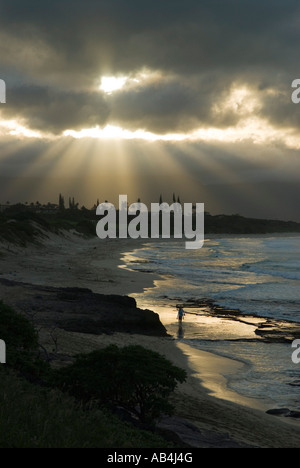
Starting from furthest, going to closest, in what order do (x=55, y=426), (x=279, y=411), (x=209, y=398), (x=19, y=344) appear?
(x=209, y=398) → (x=279, y=411) → (x=19, y=344) → (x=55, y=426)

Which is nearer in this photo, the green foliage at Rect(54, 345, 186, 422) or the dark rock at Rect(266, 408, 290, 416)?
the green foliage at Rect(54, 345, 186, 422)

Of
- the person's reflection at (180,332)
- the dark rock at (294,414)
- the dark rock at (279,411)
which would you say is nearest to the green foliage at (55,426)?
the dark rock at (279,411)

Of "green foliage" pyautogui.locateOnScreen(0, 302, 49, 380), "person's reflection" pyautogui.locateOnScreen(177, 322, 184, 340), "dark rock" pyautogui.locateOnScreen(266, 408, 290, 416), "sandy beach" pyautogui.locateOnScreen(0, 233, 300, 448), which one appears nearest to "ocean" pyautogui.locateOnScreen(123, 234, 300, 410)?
"person's reflection" pyautogui.locateOnScreen(177, 322, 184, 340)

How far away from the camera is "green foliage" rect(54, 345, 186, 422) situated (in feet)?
38.0

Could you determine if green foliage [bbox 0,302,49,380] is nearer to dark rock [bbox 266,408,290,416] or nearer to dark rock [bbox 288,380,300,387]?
dark rock [bbox 266,408,290,416]

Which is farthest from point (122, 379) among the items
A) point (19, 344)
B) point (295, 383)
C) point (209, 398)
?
point (295, 383)

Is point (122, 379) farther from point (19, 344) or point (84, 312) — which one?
point (84, 312)

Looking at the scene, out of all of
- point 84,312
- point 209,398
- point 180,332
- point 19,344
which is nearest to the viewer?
point 19,344

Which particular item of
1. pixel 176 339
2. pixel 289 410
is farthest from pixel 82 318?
pixel 289 410

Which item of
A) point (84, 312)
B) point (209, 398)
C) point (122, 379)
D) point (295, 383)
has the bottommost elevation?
point (295, 383)

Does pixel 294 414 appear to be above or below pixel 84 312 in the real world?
below

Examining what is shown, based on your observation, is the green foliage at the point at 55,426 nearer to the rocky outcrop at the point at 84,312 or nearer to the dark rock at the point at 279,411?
the dark rock at the point at 279,411

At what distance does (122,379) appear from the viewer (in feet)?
38.2
